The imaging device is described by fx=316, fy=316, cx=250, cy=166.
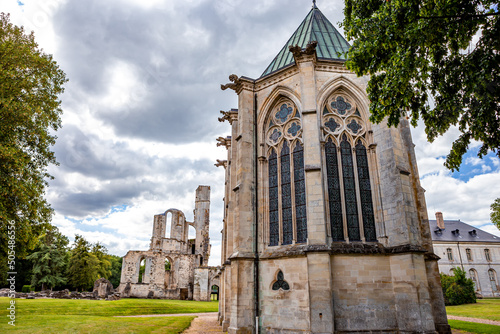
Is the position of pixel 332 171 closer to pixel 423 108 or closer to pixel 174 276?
pixel 423 108

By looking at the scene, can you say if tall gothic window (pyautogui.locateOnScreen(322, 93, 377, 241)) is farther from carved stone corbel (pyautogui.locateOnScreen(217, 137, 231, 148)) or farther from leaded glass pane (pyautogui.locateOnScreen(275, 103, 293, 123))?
carved stone corbel (pyautogui.locateOnScreen(217, 137, 231, 148))

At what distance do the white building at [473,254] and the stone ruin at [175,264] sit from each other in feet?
105

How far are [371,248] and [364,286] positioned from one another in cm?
136

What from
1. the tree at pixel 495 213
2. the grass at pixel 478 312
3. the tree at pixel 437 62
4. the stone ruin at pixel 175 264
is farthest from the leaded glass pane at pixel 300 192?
the stone ruin at pixel 175 264

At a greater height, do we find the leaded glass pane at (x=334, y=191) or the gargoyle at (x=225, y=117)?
the gargoyle at (x=225, y=117)

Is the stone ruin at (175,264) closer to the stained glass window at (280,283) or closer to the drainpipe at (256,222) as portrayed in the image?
the drainpipe at (256,222)

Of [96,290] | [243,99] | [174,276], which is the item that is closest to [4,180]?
[243,99]

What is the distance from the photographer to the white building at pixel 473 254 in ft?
143

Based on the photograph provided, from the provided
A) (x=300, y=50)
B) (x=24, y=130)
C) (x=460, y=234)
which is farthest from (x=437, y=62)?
(x=460, y=234)

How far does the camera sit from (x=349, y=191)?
12867 millimetres

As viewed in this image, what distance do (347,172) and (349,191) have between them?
81 centimetres

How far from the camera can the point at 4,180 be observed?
10.6 metres

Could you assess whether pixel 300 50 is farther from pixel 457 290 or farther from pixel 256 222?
pixel 457 290

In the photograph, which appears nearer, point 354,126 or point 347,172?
point 347,172
